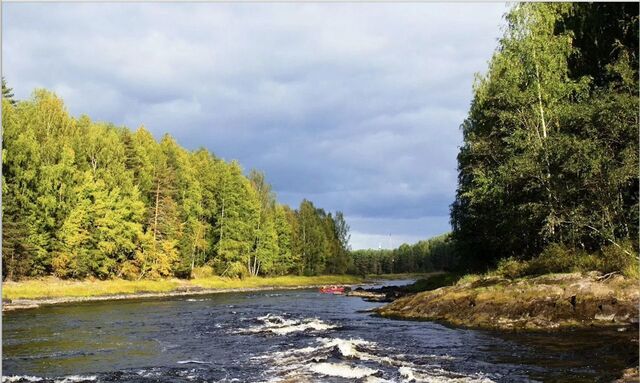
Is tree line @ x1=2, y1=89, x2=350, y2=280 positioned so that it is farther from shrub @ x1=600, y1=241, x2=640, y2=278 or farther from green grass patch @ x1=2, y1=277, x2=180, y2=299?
shrub @ x1=600, y1=241, x2=640, y2=278

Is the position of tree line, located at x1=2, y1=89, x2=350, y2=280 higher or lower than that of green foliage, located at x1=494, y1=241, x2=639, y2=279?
higher

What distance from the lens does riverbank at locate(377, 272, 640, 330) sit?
23.3 metres

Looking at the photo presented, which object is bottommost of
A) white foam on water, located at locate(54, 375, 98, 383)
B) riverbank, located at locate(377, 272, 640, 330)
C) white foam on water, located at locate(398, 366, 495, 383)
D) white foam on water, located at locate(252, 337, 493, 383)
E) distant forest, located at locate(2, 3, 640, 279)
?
white foam on water, located at locate(54, 375, 98, 383)

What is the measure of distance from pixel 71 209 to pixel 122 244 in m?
7.67

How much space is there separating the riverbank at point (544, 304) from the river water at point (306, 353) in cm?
205

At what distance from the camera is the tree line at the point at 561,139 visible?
27.7 meters

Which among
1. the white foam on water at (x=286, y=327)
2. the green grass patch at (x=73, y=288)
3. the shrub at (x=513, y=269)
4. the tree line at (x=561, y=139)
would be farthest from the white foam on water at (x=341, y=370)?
the green grass patch at (x=73, y=288)

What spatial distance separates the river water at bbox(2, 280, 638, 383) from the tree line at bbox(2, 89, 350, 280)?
31.2 m

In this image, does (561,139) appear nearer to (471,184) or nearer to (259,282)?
(471,184)

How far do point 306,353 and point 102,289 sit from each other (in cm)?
4770

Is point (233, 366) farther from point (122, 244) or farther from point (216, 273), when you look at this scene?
point (216, 273)

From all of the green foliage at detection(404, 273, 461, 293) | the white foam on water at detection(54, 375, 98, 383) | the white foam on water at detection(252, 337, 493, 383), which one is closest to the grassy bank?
the green foliage at detection(404, 273, 461, 293)

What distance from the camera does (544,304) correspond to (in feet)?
82.8

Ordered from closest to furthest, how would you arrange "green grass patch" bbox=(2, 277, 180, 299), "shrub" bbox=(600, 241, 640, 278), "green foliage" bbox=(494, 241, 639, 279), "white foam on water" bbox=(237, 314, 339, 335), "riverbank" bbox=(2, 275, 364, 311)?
"shrub" bbox=(600, 241, 640, 278) < "green foliage" bbox=(494, 241, 639, 279) < "white foam on water" bbox=(237, 314, 339, 335) < "riverbank" bbox=(2, 275, 364, 311) < "green grass patch" bbox=(2, 277, 180, 299)
